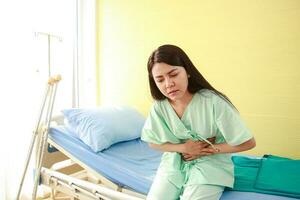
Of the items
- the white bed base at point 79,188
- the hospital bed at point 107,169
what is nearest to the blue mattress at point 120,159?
the hospital bed at point 107,169

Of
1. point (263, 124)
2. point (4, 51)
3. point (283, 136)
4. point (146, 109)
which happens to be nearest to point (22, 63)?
point (4, 51)

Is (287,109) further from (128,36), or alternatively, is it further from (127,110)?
(128,36)

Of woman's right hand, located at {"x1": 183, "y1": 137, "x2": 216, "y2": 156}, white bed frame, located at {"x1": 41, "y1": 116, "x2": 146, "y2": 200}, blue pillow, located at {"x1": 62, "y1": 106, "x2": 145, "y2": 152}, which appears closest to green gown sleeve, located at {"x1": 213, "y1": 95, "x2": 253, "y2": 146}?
woman's right hand, located at {"x1": 183, "y1": 137, "x2": 216, "y2": 156}

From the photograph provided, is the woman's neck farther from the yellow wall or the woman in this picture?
the yellow wall

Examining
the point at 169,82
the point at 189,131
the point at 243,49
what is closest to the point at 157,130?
the point at 189,131

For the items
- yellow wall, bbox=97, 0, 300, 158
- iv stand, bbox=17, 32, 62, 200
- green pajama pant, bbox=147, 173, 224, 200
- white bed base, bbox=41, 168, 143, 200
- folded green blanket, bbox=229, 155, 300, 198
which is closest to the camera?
green pajama pant, bbox=147, 173, 224, 200

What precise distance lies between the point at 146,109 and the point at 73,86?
2.53 feet

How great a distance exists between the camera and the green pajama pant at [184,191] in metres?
1.26

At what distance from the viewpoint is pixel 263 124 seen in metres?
2.12

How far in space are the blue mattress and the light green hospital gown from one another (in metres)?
0.14

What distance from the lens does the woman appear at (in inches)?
51.0

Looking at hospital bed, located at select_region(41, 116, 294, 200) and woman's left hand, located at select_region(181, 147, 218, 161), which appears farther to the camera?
hospital bed, located at select_region(41, 116, 294, 200)

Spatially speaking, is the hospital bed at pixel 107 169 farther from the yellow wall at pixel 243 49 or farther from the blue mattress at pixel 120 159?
the yellow wall at pixel 243 49

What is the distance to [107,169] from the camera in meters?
1.74
